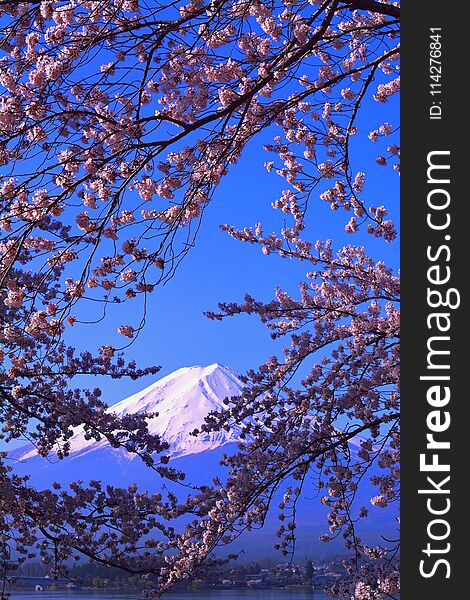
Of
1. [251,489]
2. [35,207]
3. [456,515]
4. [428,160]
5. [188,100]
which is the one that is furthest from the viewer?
[251,489]

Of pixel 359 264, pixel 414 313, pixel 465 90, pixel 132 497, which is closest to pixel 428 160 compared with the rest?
pixel 465 90

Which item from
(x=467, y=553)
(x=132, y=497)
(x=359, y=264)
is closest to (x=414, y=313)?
(x=467, y=553)

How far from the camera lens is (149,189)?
4.45m

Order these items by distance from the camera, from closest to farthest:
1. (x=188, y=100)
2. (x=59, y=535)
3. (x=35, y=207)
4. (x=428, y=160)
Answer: (x=428, y=160) < (x=35, y=207) < (x=188, y=100) < (x=59, y=535)

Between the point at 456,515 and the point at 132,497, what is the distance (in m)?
4.89

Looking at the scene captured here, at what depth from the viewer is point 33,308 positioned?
14.0 feet

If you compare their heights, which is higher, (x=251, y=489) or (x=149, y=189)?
(x=149, y=189)

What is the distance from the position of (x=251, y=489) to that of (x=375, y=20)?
4105mm

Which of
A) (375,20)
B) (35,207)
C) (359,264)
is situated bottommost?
(35,207)

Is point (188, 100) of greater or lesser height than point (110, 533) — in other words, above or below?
above

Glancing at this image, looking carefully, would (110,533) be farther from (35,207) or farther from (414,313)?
(414,313)

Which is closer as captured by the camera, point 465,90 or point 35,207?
point 465,90

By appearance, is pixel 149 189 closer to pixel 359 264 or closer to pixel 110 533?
pixel 359 264

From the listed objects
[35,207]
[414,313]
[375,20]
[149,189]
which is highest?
[375,20]
